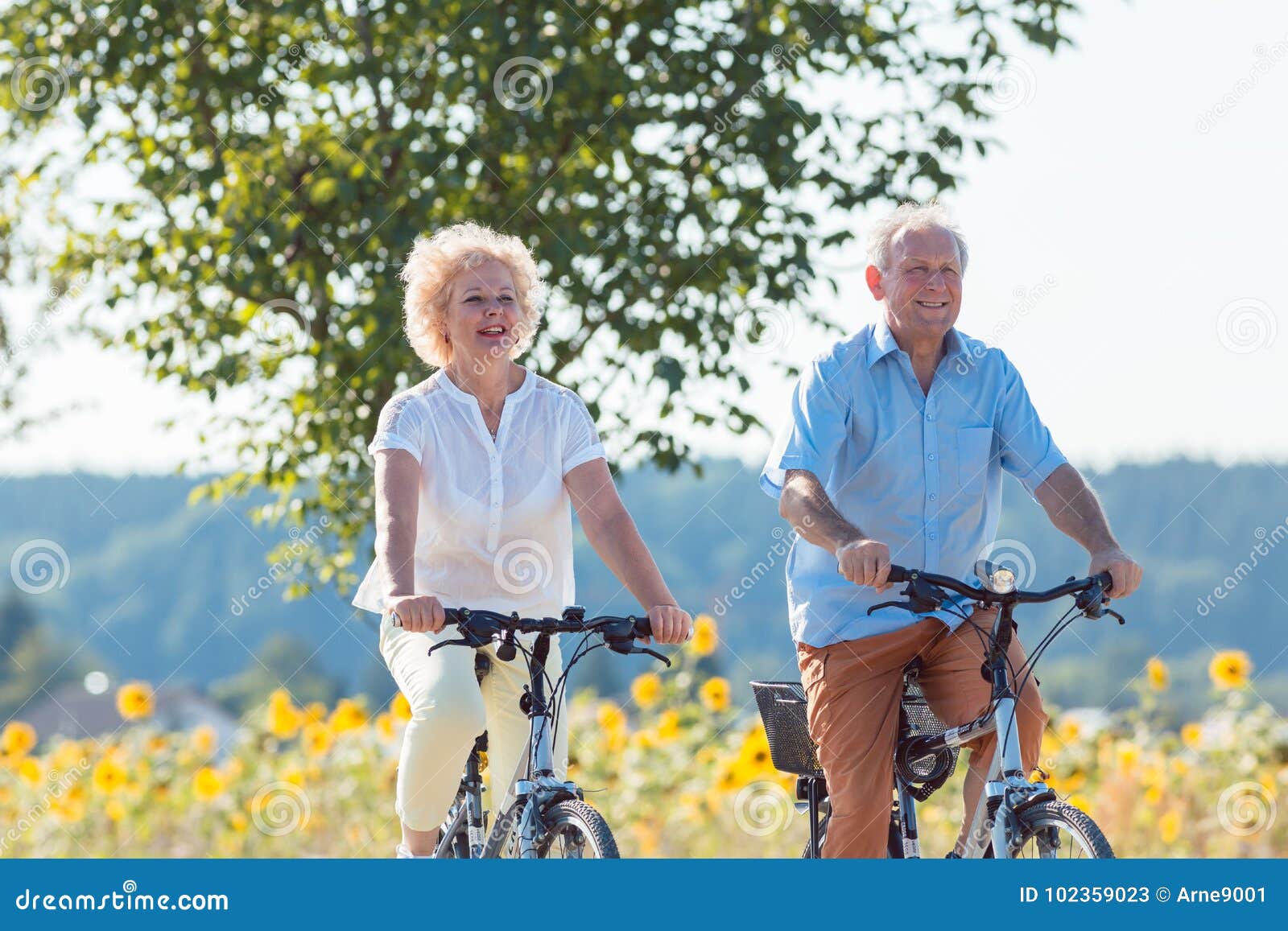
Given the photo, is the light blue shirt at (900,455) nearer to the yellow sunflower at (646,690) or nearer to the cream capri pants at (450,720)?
the cream capri pants at (450,720)

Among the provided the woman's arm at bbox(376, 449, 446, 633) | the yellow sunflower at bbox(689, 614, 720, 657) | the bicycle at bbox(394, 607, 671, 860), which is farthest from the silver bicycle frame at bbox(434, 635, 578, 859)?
the yellow sunflower at bbox(689, 614, 720, 657)

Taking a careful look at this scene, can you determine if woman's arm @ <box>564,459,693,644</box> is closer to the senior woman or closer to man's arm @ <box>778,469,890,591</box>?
the senior woman

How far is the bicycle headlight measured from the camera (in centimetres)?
285

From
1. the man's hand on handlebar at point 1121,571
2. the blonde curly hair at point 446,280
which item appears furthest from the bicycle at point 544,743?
the man's hand on handlebar at point 1121,571

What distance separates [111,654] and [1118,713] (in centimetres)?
6434

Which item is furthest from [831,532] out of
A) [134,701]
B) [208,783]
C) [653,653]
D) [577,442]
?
[134,701]

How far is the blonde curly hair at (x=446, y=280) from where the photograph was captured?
3418 mm

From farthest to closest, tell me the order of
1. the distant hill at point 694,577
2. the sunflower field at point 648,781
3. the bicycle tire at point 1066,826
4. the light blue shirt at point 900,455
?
the distant hill at point 694,577 → the sunflower field at point 648,781 → the light blue shirt at point 900,455 → the bicycle tire at point 1066,826

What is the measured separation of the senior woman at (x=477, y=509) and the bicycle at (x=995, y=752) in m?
0.55

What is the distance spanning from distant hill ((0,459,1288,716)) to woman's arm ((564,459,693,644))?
2.81ft
